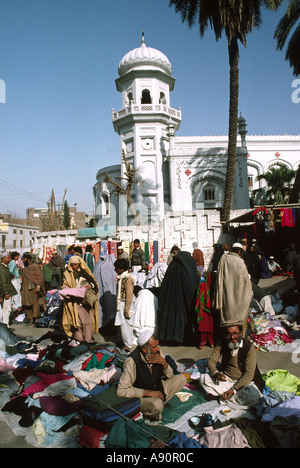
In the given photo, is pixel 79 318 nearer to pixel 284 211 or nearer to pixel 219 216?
pixel 284 211

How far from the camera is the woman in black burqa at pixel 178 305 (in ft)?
18.5

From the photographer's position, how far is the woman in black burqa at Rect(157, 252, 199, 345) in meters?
5.65

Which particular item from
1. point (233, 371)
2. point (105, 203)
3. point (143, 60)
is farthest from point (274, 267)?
point (143, 60)

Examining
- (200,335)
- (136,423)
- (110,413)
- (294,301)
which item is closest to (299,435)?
(136,423)

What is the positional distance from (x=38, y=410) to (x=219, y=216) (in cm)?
1341

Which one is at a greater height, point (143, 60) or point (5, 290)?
point (143, 60)

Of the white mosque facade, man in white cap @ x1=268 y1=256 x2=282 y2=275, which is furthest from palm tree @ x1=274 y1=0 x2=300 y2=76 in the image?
man in white cap @ x1=268 y1=256 x2=282 y2=275

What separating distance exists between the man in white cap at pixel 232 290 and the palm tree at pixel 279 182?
77.8 ft

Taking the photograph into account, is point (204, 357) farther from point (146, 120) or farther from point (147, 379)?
point (146, 120)

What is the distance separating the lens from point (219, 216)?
624 inches

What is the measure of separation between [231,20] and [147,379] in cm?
1380

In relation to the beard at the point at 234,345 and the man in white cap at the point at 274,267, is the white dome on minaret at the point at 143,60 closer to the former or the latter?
the man in white cap at the point at 274,267

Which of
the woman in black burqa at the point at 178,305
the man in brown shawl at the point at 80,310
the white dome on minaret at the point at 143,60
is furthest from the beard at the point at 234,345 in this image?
the white dome on minaret at the point at 143,60

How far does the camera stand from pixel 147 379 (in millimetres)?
3512
